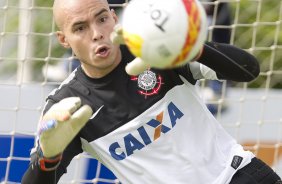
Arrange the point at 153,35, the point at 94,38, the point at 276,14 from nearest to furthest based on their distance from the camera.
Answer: the point at 153,35 → the point at 94,38 → the point at 276,14

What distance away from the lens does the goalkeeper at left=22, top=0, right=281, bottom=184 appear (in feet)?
8.66

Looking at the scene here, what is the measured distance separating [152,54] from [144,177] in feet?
2.04


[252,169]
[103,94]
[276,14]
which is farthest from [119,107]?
[276,14]

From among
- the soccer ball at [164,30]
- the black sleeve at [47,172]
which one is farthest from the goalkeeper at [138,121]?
the soccer ball at [164,30]

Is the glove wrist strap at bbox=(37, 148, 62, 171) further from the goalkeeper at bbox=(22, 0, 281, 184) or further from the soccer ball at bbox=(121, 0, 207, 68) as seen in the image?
the soccer ball at bbox=(121, 0, 207, 68)

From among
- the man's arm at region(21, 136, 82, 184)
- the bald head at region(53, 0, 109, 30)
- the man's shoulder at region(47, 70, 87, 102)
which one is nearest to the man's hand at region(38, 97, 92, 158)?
the man's arm at region(21, 136, 82, 184)

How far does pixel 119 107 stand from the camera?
2.69 meters

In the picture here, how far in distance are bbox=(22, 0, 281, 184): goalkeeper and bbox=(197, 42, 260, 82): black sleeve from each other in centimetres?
6

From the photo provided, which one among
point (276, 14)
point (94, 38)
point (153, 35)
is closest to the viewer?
point (153, 35)

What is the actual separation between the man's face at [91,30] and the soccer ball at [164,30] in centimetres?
37

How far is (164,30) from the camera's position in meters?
2.17

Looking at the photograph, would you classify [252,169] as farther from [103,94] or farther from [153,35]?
[153,35]

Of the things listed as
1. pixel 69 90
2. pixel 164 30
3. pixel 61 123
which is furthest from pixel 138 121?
pixel 164 30

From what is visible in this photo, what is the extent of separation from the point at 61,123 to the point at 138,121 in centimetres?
37
